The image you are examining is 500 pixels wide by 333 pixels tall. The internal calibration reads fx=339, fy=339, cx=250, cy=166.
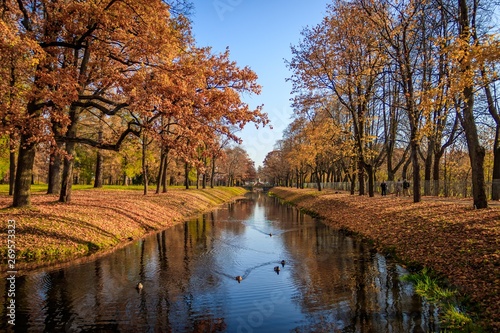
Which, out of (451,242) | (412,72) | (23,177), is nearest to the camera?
(451,242)

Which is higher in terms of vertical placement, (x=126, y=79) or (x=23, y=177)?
(x=126, y=79)

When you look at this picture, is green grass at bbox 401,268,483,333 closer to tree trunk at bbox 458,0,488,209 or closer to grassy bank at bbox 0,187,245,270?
tree trunk at bbox 458,0,488,209

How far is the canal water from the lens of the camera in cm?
720

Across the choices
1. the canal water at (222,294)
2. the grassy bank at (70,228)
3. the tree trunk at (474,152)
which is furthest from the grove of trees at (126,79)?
the tree trunk at (474,152)

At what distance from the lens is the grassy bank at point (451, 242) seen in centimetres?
813

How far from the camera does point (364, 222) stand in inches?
792

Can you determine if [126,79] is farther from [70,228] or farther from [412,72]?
[412,72]

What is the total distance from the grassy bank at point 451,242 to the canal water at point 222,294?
1.07 meters

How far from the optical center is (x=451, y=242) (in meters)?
11.4

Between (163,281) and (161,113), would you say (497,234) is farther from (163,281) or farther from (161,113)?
(161,113)

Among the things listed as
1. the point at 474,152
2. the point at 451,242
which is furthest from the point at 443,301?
the point at 474,152

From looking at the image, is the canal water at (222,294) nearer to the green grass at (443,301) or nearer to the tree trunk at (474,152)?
the green grass at (443,301)

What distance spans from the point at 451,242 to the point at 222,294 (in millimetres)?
7915

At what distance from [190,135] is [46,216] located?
6.93 meters
